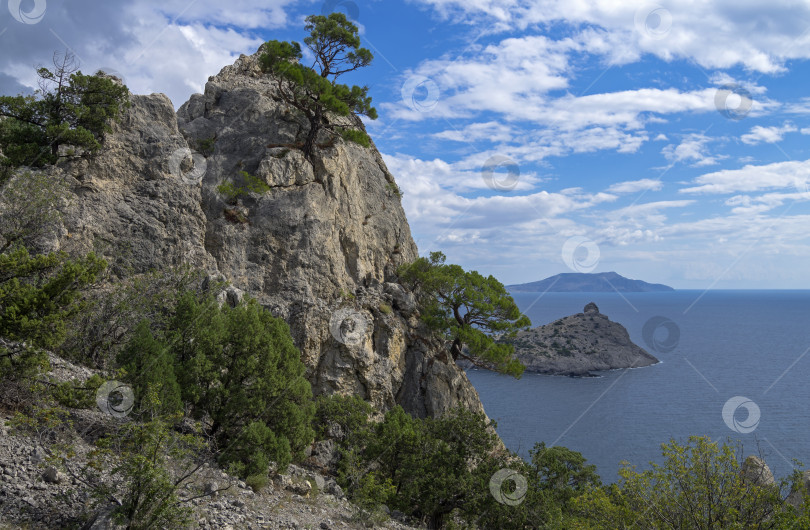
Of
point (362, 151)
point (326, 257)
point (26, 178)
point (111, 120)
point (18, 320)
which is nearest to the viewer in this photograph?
point (18, 320)

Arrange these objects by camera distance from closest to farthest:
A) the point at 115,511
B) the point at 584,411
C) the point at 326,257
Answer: the point at 115,511, the point at 326,257, the point at 584,411

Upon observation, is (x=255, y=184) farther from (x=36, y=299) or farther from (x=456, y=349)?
(x=36, y=299)

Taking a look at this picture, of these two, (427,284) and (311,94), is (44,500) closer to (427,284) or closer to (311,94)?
(427,284)

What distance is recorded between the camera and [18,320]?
12.2 meters

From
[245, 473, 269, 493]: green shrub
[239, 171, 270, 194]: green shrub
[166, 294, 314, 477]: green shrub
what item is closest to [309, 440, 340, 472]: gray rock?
[166, 294, 314, 477]: green shrub

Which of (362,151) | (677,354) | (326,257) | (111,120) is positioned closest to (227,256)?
(326,257)

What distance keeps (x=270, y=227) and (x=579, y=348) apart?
357 feet

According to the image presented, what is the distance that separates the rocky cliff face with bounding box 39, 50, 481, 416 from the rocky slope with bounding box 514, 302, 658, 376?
8059 cm

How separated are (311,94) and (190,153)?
11.0m

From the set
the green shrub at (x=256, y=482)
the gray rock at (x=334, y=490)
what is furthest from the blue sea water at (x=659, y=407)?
the green shrub at (x=256, y=482)

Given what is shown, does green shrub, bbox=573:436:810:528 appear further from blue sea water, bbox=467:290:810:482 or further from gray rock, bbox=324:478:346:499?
blue sea water, bbox=467:290:810:482

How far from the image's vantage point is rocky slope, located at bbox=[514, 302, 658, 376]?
391 ft

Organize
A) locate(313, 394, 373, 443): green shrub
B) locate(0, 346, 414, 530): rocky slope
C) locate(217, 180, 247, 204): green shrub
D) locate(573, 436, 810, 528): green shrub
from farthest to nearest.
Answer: locate(217, 180, 247, 204): green shrub, locate(313, 394, 373, 443): green shrub, locate(573, 436, 810, 528): green shrub, locate(0, 346, 414, 530): rocky slope

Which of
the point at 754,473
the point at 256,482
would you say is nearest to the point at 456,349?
the point at 754,473
